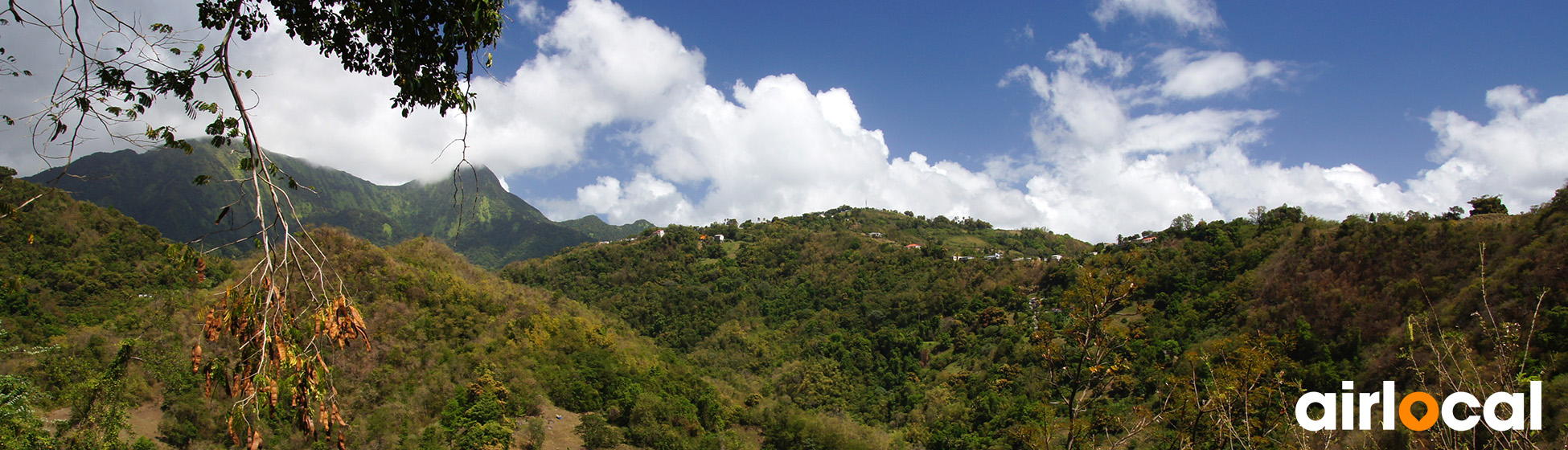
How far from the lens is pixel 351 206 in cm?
13512

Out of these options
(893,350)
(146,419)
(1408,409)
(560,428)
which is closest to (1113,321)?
(1408,409)

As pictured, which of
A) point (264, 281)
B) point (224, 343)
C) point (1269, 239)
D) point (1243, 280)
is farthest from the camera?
point (1269, 239)

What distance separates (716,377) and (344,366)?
28.7 m

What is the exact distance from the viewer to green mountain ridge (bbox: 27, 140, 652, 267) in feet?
242

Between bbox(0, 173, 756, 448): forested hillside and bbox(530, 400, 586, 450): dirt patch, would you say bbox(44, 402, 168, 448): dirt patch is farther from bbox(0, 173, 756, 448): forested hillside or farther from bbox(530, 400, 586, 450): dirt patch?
bbox(530, 400, 586, 450): dirt patch

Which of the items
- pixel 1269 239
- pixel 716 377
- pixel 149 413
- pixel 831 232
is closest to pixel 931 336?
pixel 716 377

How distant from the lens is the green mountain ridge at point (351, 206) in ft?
242

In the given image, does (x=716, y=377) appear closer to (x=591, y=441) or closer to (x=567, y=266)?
(x=591, y=441)

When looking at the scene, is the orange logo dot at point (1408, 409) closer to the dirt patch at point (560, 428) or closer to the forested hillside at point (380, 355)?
the forested hillside at point (380, 355)

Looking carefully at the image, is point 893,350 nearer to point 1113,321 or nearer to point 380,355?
point 380,355

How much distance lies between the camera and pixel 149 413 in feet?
69.5

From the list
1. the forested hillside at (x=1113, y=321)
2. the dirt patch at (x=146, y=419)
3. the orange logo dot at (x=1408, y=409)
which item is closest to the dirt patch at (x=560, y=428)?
the forested hillside at (x=1113, y=321)

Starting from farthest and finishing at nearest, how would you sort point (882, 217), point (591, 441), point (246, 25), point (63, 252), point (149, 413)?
point (882, 217) < point (63, 252) < point (591, 441) < point (149, 413) < point (246, 25)

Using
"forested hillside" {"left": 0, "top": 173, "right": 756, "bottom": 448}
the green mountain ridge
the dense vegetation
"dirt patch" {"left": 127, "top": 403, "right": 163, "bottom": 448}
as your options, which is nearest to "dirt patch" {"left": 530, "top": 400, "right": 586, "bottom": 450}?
"forested hillside" {"left": 0, "top": 173, "right": 756, "bottom": 448}
